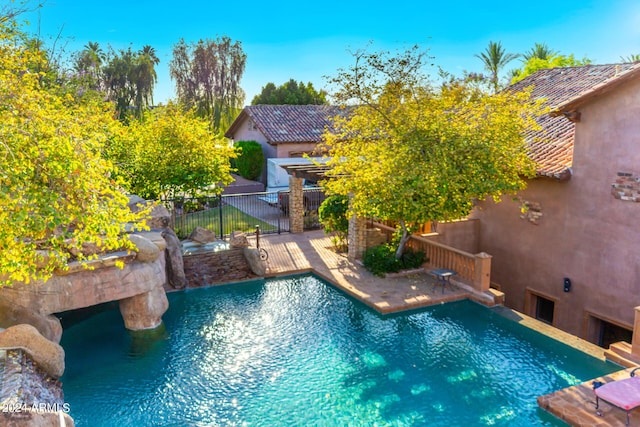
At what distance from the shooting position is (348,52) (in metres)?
19.3

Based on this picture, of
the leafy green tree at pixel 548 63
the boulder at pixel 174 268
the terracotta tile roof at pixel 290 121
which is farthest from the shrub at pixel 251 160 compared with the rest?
the leafy green tree at pixel 548 63

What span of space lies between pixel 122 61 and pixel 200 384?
56857mm

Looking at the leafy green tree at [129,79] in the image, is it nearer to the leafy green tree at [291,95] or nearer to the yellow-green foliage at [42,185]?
the leafy green tree at [291,95]

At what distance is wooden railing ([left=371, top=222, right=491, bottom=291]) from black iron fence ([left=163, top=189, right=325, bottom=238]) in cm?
850

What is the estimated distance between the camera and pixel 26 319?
13.4 meters

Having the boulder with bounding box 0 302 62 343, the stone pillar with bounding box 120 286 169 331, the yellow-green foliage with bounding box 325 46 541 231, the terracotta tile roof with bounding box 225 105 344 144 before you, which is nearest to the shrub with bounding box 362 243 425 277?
the yellow-green foliage with bounding box 325 46 541 231

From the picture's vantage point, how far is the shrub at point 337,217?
2344cm

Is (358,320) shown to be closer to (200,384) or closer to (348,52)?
(200,384)

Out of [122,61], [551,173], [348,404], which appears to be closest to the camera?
[348,404]

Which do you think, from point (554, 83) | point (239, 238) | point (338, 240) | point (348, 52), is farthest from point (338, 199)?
point (554, 83)

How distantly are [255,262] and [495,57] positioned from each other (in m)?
52.7

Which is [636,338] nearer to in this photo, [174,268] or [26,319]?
[174,268]

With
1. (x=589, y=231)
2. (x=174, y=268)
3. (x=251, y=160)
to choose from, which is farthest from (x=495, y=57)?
(x=174, y=268)

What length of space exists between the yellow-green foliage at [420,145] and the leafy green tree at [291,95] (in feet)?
115
